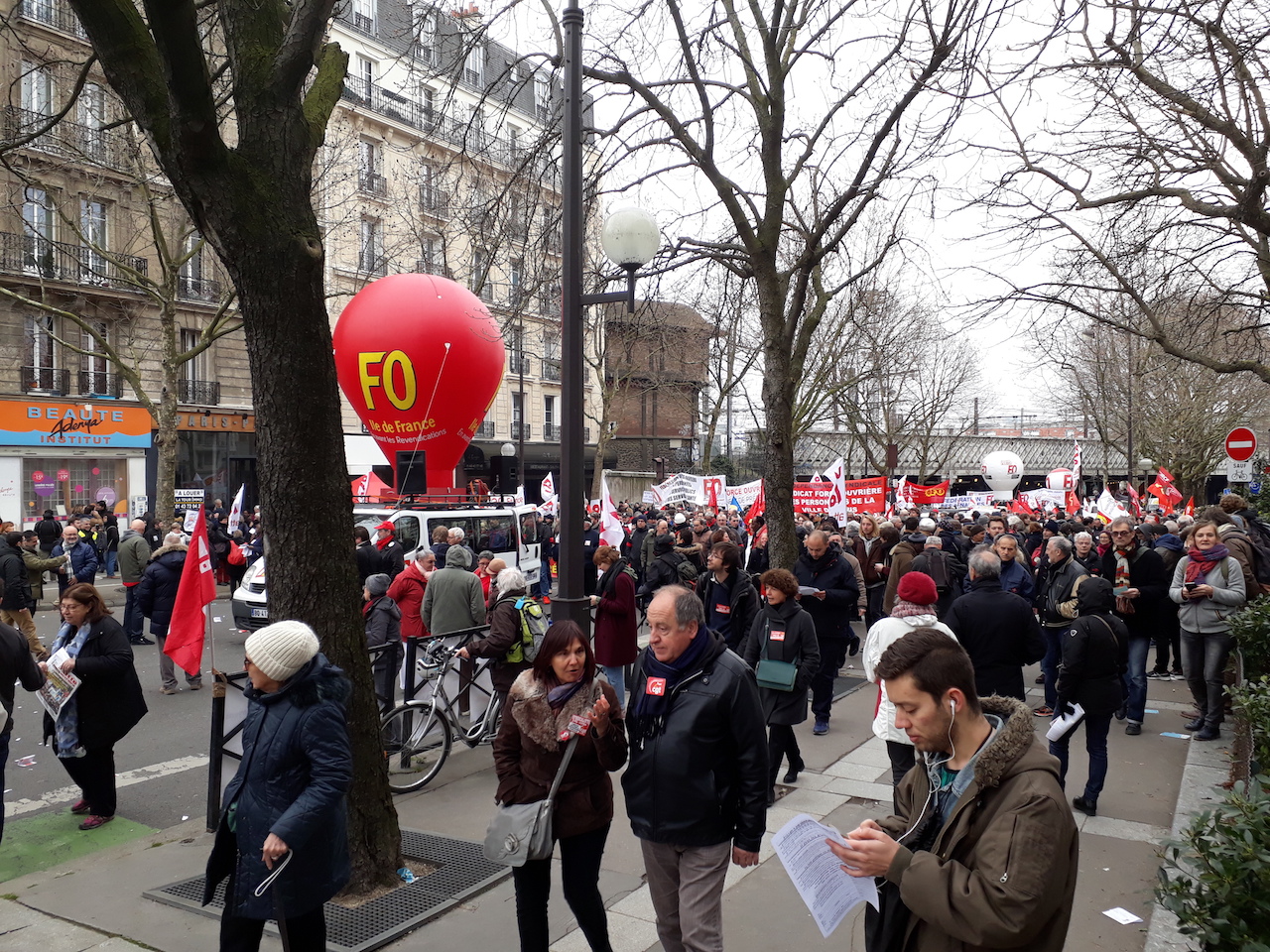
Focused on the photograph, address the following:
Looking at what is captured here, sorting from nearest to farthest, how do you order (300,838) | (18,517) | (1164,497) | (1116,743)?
(300,838)
(1116,743)
(1164,497)
(18,517)

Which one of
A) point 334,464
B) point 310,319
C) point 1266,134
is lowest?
point 334,464

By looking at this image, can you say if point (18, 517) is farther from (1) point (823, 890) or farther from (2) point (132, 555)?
(1) point (823, 890)

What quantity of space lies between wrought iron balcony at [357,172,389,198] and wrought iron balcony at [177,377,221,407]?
8441 millimetres

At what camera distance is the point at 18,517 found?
87.6ft

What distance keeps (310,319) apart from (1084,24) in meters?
8.03

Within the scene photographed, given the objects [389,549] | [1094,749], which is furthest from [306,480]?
[389,549]

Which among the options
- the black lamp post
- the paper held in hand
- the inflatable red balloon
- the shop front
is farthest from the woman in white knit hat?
the shop front

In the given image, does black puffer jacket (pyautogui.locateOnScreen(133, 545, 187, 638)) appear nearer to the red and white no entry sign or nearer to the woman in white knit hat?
the woman in white knit hat

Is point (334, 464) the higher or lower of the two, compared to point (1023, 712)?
higher

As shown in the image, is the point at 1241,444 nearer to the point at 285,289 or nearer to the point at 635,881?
the point at 635,881

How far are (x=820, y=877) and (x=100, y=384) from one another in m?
32.1

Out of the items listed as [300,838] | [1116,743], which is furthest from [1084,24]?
[300,838]

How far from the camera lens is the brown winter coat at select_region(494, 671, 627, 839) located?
12.5 feet

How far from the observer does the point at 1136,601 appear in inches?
348
